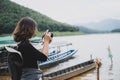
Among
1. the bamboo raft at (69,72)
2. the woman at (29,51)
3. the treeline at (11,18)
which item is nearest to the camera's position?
the woman at (29,51)

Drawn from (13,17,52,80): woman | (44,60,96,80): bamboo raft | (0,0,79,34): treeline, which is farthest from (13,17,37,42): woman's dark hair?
(0,0,79,34): treeline

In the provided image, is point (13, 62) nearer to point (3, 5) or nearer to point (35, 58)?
point (35, 58)

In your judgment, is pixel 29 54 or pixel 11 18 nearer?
pixel 29 54

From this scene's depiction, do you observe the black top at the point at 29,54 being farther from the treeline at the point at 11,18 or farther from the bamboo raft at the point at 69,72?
the treeline at the point at 11,18

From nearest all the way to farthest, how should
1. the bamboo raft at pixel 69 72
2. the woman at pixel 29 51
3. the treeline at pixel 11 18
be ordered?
the woman at pixel 29 51
the bamboo raft at pixel 69 72
the treeline at pixel 11 18

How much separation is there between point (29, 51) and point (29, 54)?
4cm

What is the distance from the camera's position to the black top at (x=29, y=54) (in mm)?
3963

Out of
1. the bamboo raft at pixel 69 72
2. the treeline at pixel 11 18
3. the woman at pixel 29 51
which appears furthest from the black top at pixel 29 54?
the treeline at pixel 11 18

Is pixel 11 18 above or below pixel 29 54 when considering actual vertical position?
above

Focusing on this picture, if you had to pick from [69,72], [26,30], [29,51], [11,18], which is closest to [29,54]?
[29,51]

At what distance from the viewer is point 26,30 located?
403 centimetres

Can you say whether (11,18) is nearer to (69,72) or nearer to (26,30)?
(69,72)

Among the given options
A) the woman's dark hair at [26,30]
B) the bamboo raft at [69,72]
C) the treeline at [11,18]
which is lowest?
the bamboo raft at [69,72]

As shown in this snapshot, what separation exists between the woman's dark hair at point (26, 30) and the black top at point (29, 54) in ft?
0.25
